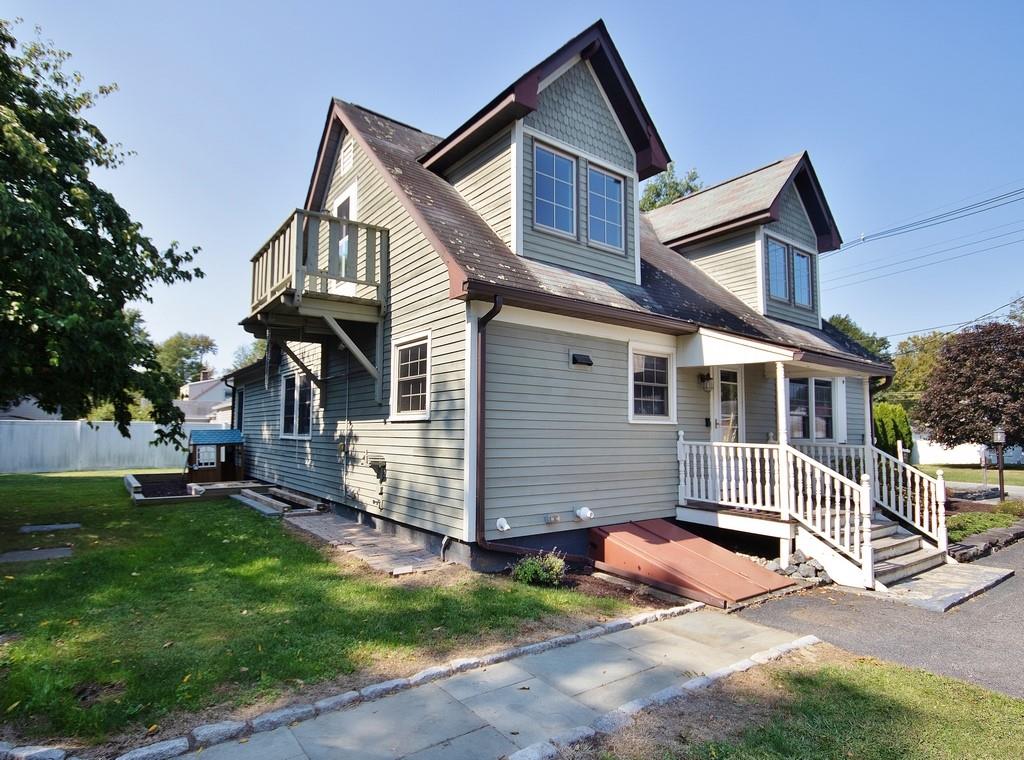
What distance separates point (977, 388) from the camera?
598 inches

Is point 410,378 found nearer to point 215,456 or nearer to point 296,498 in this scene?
point 296,498

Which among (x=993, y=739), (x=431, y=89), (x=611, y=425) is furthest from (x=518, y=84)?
(x=993, y=739)

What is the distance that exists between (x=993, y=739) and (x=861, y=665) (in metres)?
1.17

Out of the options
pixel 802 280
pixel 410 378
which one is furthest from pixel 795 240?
pixel 410 378

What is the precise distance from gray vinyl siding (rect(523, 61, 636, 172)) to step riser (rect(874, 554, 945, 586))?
23.5 ft

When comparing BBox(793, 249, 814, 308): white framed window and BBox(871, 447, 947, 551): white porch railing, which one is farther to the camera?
BBox(793, 249, 814, 308): white framed window

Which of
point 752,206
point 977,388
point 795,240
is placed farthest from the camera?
point 977,388

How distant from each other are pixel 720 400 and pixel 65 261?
10170 mm

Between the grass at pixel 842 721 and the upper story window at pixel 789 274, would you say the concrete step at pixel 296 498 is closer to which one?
the grass at pixel 842 721

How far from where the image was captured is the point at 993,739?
329 centimetres

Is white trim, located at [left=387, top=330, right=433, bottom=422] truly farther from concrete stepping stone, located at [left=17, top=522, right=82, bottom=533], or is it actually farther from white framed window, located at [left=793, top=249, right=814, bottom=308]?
white framed window, located at [left=793, top=249, right=814, bottom=308]

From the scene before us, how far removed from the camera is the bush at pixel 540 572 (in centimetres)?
638

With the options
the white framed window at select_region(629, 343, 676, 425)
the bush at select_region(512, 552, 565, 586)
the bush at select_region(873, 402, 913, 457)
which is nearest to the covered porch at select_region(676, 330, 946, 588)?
the white framed window at select_region(629, 343, 676, 425)

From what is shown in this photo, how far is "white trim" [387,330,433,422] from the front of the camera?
24.7 ft
